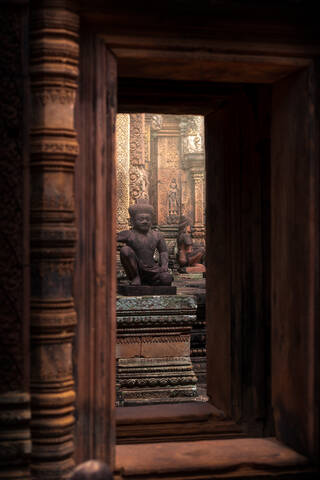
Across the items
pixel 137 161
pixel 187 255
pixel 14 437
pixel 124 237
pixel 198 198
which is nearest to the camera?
pixel 14 437

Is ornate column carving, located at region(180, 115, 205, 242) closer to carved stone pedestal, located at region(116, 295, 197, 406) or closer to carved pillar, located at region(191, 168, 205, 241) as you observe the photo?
carved pillar, located at region(191, 168, 205, 241)

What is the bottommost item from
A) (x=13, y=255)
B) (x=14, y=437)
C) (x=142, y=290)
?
(x=14, y=437)

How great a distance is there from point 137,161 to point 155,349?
25.6 feet

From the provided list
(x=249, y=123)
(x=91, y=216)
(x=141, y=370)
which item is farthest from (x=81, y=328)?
(x=141, y=370)

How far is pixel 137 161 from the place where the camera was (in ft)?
43.7

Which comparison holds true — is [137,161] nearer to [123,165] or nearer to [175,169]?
[123,165]

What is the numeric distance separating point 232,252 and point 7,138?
1838 mm

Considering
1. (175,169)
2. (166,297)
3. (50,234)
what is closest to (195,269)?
(175,169)

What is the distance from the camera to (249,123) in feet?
12.0

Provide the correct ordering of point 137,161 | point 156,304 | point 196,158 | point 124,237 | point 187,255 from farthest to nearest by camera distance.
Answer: point 196,158 < point 187,255 < point 137,161 < point 124,237 < point 156,304

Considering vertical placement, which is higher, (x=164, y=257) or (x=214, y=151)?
(x=214, y=151)

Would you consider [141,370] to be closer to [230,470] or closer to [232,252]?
[232,252]

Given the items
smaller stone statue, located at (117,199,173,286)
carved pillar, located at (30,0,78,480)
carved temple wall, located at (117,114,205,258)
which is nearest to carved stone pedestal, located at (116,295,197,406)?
smaller stone statue, located at (117,199,173,286)

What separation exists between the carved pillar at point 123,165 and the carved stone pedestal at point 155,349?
585 cm
